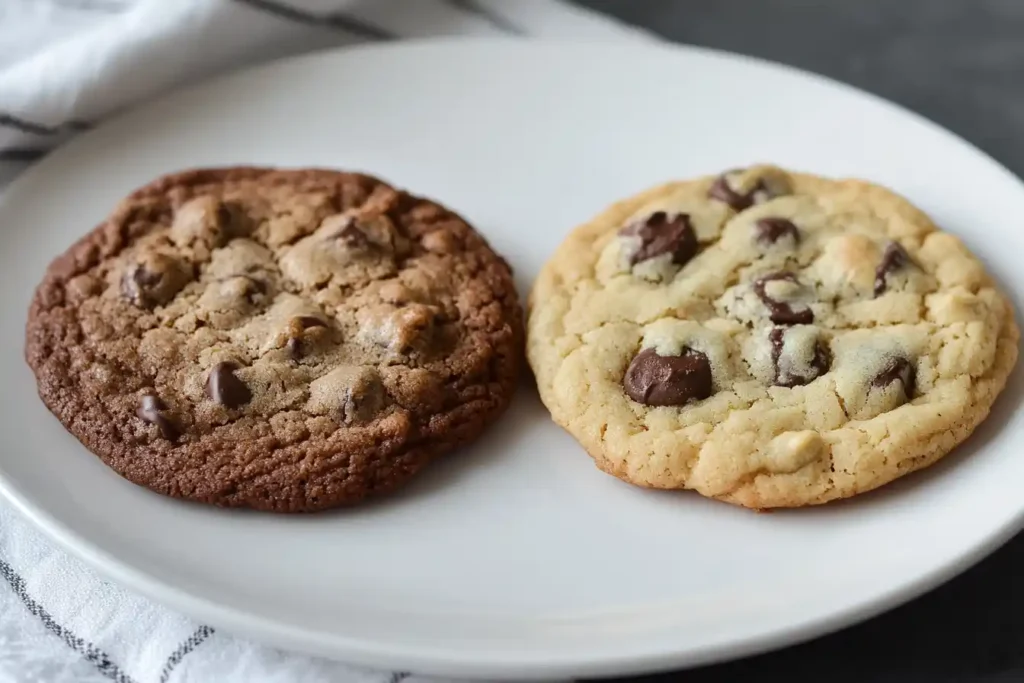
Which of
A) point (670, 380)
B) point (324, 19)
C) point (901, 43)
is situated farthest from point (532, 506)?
point (901, 43)

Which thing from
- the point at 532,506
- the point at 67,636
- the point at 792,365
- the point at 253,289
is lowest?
the point at 67,636

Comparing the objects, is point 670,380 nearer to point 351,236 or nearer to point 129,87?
point 351,236

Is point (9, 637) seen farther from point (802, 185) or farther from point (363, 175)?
point (802, 185)

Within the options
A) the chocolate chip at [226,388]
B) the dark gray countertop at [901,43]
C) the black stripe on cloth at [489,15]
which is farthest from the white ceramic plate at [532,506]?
the dark gray countertop at [901,43]

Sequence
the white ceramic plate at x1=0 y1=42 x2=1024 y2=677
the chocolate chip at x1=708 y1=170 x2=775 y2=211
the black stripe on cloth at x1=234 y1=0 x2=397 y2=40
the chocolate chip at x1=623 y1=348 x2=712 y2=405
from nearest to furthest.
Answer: the white ceramic plate at x1=0 y1=42 x2=1024 y2=677 < the chocolate chip at x1=623 y1=348 x2=712 y2=405 < the chocolate chip at x1=708 y1=170 x2=775 y2=211 < the black stripe on cloth at x1=234 y1=0 x2=397 y2=40

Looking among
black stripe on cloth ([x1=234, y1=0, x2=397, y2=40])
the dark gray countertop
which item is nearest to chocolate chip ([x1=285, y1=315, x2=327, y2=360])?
black stripe on cloth ([x1=234, y1=0, x2=397, y2=40])

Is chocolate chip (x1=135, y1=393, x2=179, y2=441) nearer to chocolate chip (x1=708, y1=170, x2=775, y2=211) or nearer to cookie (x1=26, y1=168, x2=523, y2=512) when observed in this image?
cookie (x1=26, y1=168, x2=523, y2=512)
